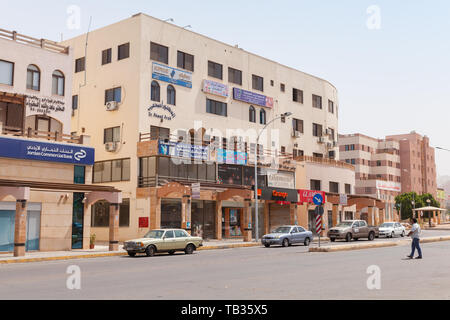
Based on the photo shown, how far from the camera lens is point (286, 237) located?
34.2 m

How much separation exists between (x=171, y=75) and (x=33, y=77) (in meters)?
12.9

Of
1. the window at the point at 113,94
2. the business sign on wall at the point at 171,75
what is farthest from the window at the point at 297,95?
the window at the point at 113,94

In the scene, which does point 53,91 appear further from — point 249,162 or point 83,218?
point 249,162

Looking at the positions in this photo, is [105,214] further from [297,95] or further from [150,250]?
[297,95]

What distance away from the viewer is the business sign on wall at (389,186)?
367 feet

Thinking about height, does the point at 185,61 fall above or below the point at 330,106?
below

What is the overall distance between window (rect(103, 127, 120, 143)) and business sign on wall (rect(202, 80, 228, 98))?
8.64m

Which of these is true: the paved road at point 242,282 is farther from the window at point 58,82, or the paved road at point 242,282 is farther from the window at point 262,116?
the window at point 262,116

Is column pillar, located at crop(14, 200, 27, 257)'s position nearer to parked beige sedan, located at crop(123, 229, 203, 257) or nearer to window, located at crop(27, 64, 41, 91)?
parked beige sedan, located at crop(123, 229, 203, 257)

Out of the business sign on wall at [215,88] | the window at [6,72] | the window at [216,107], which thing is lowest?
the window at [6,72]

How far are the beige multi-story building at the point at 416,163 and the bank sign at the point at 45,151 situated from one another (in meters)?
96.9

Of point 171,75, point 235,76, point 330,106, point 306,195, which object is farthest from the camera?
point 330,106

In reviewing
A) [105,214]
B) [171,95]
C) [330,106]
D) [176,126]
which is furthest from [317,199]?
[330,106]
